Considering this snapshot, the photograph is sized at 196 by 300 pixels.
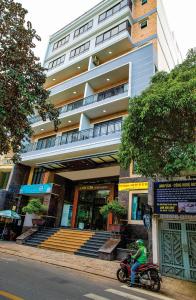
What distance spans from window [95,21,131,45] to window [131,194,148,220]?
16.5 metres

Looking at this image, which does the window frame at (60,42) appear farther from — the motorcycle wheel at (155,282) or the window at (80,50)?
the motorcycle wheel at (155,282)

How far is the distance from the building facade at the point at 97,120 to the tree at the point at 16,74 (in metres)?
7.77

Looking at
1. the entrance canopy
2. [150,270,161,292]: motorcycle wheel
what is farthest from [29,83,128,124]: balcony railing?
[150,270,161,292]: motorcycle wheel

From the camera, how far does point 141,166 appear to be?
802cm

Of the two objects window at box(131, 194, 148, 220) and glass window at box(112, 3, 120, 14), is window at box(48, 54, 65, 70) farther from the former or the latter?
window at box(131, 194, 148, 220)

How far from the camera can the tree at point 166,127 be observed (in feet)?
22.5

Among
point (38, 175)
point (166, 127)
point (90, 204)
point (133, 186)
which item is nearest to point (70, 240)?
point (90, 204)

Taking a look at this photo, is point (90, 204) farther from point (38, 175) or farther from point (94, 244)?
point (38, 175)

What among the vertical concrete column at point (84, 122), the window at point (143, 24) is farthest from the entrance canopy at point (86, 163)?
the window at point (143, 24)

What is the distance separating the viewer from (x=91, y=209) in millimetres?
17641

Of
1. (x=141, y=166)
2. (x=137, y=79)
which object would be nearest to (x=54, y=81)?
(x=137, y=79)

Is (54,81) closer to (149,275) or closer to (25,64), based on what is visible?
(25,64)

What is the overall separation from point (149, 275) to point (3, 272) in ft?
15.7

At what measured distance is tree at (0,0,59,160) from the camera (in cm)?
648
